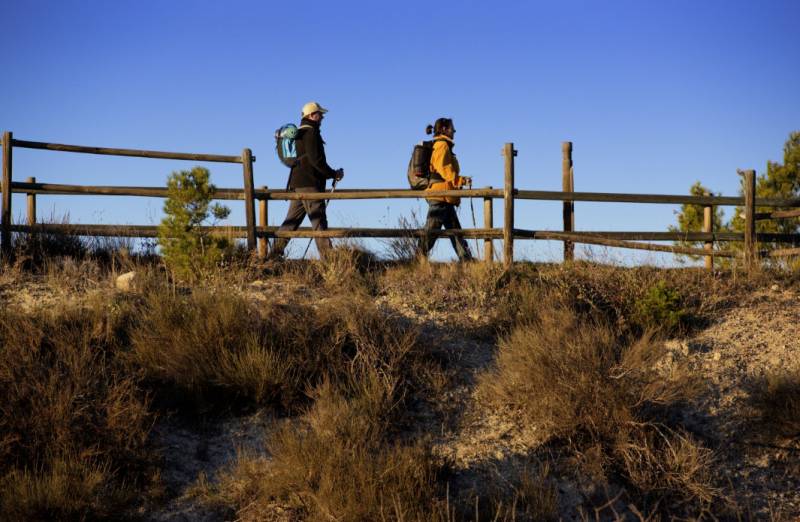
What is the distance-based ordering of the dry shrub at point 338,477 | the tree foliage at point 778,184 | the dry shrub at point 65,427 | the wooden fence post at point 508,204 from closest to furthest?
the dry shrub at point 338,477
the dry shrub at point 65,427
the wooden fence post at point 508,204
the tree foliage at point 778,184

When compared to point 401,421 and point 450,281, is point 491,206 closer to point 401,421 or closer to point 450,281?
point 450,281

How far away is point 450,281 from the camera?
10.8m

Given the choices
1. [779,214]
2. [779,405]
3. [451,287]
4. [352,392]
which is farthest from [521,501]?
[779,214]

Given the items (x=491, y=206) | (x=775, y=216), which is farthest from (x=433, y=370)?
(x=775, y=216)

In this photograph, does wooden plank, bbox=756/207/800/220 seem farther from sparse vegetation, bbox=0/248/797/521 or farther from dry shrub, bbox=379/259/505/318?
dry shrub, bbox=379/259/505/318

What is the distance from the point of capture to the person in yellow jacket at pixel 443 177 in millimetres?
12188

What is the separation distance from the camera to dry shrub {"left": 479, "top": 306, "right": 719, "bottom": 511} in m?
7.35

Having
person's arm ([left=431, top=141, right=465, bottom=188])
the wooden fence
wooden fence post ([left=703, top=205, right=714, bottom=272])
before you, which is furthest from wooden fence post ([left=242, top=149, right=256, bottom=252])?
wooden fence post ([left=703, top=205, right=714, bottom=272])

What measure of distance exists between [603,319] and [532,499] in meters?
3.53

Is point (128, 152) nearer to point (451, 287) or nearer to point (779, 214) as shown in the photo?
point (451, 287)

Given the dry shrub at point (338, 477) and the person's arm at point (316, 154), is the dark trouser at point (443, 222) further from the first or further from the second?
the dry shrub at point (338, 477)

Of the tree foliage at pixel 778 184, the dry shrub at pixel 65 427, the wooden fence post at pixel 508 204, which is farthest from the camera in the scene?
the tree foliage at pixel 778 184

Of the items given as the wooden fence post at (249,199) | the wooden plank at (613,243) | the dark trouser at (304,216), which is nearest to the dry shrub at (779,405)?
the wooden plank at (613,243)

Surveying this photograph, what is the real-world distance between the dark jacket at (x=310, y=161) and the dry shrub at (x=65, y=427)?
4567mm
